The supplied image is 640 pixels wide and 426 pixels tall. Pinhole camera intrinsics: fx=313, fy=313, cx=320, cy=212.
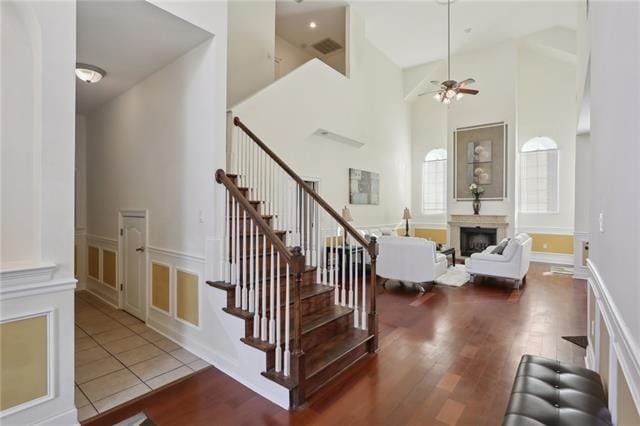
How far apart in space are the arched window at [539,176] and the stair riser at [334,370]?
7.78m

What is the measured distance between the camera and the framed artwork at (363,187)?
24.2 feet

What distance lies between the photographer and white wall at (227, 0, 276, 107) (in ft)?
16.6

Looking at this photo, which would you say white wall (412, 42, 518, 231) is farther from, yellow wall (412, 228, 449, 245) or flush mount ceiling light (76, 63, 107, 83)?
flush mount ceiling light (76, 63, 107, 83)

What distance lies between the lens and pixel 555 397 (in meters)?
1.70

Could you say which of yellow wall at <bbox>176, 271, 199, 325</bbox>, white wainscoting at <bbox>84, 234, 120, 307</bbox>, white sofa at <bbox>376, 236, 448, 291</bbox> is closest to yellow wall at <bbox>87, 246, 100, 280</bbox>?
white wainscoting at <bbox>84, 234, 120, 307</bbox>

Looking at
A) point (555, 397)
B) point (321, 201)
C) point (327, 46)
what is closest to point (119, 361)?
point (321, 201)

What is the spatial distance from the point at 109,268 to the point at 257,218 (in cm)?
343

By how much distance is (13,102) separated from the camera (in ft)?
6.34

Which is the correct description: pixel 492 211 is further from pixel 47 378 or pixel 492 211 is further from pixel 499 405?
pixel 47 378

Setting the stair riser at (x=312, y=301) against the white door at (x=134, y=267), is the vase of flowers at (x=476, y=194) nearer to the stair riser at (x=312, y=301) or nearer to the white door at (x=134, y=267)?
the stair riser at (x=312, y=301)

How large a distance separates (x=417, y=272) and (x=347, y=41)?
517 centimetres

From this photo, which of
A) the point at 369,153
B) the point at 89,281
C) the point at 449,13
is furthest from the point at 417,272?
the point at 449,13

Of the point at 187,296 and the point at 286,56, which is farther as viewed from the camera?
the point at 286,56

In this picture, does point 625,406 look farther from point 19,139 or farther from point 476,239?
point 476,239
